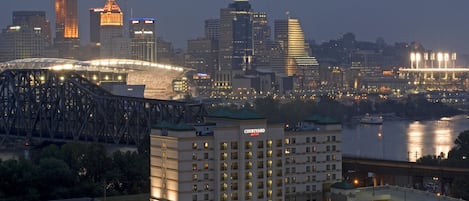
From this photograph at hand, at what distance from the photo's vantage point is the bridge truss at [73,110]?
46.7 m

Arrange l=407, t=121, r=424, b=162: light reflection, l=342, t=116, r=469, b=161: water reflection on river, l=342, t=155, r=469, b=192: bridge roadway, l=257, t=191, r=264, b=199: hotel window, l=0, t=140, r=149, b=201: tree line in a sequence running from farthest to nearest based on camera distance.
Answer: l=342, t=116, r=469, b=161: water reflection on river
l=407, t=121, r=424, b=162: light reflection
l=342, t=155, r=469, b=192: bridge roadway
l=0, t=140, r=149, b=201: tree line
l=257, t=191, r=264, b=199: hotel window

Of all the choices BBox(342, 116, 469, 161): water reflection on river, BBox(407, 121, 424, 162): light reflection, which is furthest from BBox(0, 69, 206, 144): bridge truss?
BBox(407, 121, 424, 162): light reflection

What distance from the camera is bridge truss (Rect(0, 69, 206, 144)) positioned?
4669 cm

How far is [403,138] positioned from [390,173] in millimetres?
25667

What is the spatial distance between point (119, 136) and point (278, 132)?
19439mm

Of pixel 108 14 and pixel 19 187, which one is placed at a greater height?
pixel 108 14

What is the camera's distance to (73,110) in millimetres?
51375

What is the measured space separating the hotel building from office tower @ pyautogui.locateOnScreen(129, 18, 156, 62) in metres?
92.5

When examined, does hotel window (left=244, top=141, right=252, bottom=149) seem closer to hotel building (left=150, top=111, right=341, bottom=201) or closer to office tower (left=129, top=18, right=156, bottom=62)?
hotel building (left=150, top=111, right=341, bottom=201)

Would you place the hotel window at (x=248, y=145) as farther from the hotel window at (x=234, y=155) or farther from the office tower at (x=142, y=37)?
the office tower at (x=142, y=37)

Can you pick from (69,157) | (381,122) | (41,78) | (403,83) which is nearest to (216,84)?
(403,83)

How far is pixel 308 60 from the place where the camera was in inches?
5846

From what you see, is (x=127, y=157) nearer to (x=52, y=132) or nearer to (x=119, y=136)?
(x=119, y=136)

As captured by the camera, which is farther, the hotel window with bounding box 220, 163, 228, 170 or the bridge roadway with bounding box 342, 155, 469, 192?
the bridge roadway with bounding box 342, 155, 469, 192
